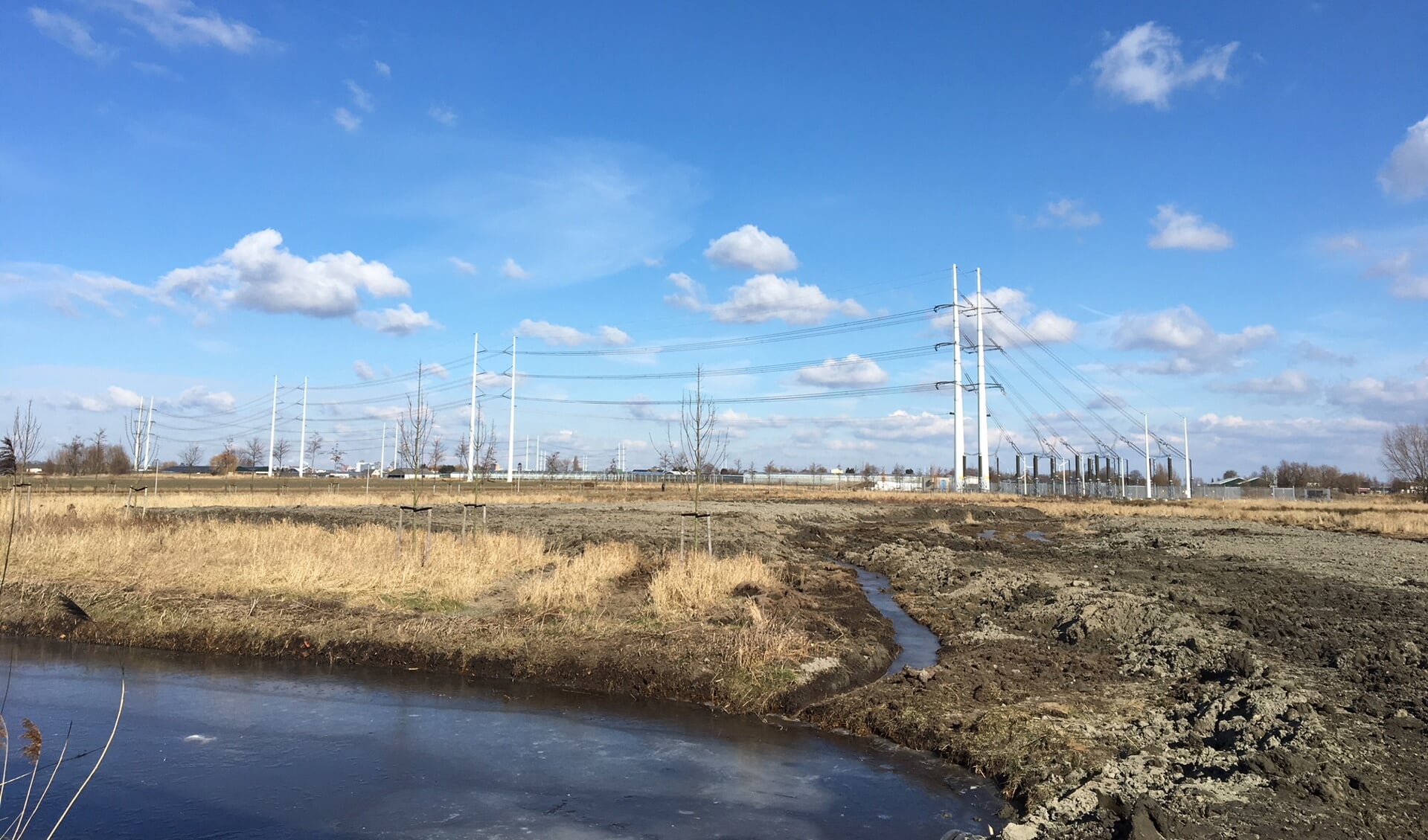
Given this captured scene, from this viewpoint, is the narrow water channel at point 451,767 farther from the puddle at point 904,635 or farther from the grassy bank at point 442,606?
the puddle at point 904,635

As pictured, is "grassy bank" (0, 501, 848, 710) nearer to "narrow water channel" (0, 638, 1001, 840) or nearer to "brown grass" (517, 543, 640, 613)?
"brown grass" (517, 543, 640, 613)

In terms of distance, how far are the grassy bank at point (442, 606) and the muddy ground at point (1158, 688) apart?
0.67 meters

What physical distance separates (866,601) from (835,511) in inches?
1247

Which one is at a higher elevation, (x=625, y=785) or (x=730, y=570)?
(x=730, y=570)

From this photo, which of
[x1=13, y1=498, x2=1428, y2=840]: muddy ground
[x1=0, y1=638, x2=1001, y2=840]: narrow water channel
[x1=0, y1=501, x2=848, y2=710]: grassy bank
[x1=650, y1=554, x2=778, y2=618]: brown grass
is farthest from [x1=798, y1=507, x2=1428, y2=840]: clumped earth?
[x1=650, y1=554, x2=778, y2=618]: brown grass

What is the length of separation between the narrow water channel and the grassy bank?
3.05 ft

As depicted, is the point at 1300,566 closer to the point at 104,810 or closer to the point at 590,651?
the point at 590,651

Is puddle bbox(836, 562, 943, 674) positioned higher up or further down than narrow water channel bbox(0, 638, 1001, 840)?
higher up

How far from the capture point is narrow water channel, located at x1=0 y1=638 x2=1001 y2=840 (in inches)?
281

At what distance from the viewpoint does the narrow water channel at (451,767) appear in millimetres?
7133

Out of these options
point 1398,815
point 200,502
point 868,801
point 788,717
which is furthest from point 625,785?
point 200,502

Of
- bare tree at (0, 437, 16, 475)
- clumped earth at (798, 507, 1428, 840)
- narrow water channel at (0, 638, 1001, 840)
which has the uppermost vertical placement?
bare tree at (0, 437, 16, 475)

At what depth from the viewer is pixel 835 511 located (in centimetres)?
5019

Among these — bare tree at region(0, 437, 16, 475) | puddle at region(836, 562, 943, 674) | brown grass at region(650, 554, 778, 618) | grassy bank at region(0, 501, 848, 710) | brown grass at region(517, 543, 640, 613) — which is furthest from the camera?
brown grass at region(517, 543, 640, 613)
